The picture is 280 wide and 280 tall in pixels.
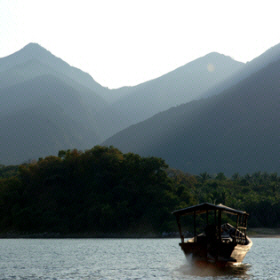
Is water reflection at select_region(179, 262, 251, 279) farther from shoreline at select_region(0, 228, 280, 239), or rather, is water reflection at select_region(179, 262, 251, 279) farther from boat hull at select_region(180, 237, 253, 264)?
shoreline at select_region(0, 228, 280, 239)

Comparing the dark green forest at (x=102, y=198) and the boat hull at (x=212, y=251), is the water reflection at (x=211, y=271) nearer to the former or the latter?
the boat hull at (x=212, y=251)

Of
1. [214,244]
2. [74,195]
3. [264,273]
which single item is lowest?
[264,273]

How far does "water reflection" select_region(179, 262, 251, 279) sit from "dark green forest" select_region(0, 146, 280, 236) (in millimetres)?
60720

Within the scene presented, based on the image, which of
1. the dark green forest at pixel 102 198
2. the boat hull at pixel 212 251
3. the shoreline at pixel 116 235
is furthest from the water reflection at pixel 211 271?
the shoreline at pixel 116 235

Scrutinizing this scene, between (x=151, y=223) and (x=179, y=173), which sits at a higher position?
(x=179, y=173)

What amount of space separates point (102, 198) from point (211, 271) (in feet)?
226

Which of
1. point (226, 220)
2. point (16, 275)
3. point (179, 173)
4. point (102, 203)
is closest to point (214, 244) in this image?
point (16, 275)

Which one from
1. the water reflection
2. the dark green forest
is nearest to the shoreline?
the dark green forest

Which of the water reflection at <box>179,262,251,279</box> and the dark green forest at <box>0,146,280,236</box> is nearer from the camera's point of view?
the water reflection at <box>179,262,251,279</box>

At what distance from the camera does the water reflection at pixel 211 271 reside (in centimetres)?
3256

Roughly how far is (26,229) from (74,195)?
1308 centimetres

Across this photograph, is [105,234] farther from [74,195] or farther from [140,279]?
[140,279]

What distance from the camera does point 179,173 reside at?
12912 cm

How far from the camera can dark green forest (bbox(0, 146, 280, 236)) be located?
3893 inches
